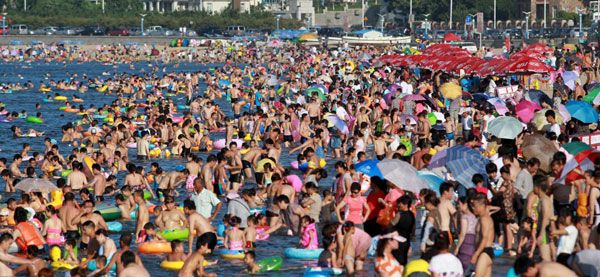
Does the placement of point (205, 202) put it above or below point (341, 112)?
below

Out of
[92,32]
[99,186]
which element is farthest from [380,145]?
[92,32]

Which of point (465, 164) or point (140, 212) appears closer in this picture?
point (465, 164)

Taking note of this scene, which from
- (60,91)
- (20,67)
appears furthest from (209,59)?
(60,91)

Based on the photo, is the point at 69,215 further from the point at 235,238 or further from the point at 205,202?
the point at 235,238

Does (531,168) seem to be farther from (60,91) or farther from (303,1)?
(303,1)

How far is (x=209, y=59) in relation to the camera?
87500 mm

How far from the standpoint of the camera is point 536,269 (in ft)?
28.3

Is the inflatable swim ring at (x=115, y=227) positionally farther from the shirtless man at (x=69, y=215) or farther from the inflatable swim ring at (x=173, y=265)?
the inflatable swim ring at (x=173, y=265)

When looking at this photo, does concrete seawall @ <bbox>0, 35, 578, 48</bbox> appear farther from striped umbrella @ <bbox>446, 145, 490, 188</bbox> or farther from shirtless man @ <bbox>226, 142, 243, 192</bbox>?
striped umbrella @ <bbox>446, 145, 490, 188</bbox>

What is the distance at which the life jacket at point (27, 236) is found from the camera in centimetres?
1407

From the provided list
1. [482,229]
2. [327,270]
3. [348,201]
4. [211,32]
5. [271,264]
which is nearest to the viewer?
[482,229]

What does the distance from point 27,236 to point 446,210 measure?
6438 mm

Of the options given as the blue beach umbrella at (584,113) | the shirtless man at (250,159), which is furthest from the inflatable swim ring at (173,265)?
the blue beach umbrella at (584,113)

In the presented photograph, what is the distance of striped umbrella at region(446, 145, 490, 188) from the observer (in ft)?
42.5
